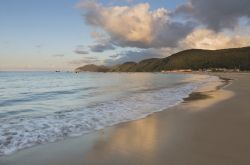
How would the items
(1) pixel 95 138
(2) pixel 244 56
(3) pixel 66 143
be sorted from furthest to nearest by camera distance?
(2) pixel 244 56 → (1) pixel 95 138 → (3) pixel 66 143

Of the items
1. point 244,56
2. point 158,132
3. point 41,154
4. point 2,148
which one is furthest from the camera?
point 244,56

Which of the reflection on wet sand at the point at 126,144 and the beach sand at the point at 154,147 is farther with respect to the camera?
the reflection on wet sand at the point at 126,144

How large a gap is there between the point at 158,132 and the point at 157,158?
2855mm

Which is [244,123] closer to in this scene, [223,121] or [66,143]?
[223,121]

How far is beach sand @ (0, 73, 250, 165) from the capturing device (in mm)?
6035

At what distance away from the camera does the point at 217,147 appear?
6910mm

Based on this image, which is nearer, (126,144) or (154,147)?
(154,147)

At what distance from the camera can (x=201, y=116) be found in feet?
39.0

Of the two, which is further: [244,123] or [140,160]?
[244,123]

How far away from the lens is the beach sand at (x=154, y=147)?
6035 millimetres

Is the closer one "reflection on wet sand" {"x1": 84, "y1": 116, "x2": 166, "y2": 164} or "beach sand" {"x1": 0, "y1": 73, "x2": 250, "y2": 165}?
"beach sand" {"x1": 0, "y1": 73, "x2": 250, "y2": 165}

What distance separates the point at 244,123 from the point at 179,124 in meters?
2.29

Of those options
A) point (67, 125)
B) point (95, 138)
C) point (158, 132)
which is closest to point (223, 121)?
point (158, 132)

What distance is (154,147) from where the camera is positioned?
6988 millimetres
